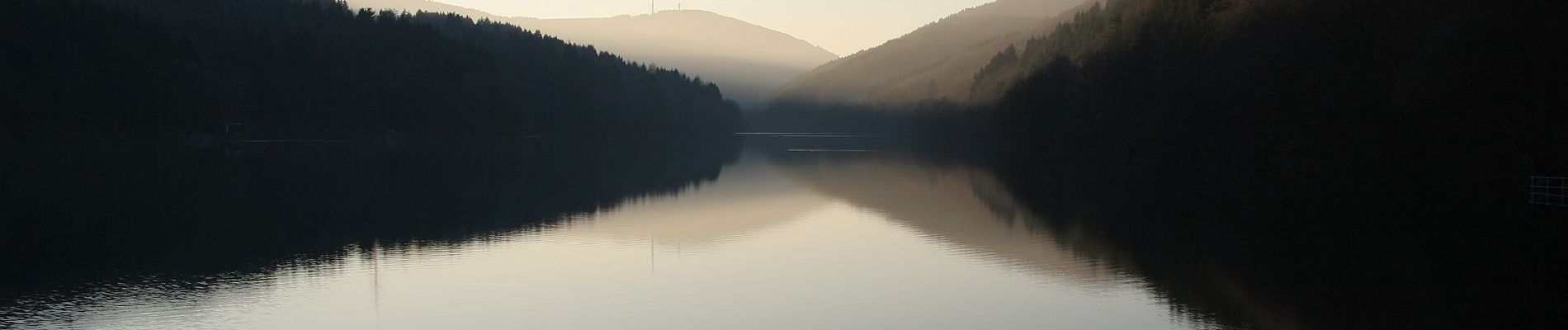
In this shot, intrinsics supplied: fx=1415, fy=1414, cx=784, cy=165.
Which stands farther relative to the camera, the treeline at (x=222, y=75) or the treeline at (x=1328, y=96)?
the treeline at (x=222, y=75)

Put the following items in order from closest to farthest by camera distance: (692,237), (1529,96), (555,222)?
(692,237)
(555,222)
(1529,96)

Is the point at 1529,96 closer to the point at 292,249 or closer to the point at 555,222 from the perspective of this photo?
the point at 555,222

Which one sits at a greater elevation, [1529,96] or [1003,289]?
[1529,96]

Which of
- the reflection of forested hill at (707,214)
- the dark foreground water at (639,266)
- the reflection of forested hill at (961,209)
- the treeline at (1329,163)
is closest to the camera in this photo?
the dark foreground water at (639,266)

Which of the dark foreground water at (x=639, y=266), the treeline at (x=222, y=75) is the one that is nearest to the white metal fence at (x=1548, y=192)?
the dark foreground water at (x=639, y=266)

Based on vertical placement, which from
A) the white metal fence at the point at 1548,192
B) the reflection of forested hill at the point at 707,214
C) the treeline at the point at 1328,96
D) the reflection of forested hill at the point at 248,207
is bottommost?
the reflection of forested hill at the point at 707,214

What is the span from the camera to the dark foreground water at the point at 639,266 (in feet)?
58.9

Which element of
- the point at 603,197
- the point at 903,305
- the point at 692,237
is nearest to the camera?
the point at 903,305

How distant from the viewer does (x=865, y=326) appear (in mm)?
17516

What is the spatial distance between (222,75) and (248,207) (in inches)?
4483

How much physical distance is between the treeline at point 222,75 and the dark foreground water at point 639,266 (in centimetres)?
7100

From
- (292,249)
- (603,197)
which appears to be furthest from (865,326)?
(603,197)

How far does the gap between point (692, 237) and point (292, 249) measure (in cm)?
854

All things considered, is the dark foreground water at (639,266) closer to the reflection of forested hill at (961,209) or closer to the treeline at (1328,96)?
the reflection of forested hill at (961,209)
